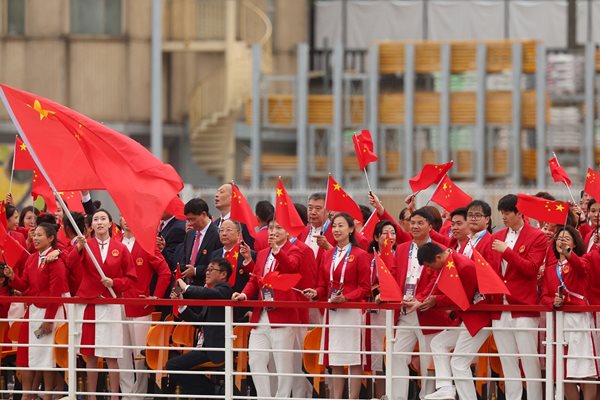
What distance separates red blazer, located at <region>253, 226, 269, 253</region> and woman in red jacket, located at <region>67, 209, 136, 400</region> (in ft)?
4.44

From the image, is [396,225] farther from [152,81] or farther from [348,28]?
[348,28]

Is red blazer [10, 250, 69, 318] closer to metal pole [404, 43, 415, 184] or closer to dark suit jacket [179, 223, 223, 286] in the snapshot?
dark suit jacket [179, 223, 223, 286]

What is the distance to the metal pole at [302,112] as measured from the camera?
117ft

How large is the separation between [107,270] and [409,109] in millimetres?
19686

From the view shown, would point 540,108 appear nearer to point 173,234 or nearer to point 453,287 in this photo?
point 173,234

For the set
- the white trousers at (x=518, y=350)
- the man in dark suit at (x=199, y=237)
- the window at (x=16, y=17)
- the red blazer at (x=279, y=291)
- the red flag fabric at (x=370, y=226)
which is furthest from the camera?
the window at (x=16, y=17)

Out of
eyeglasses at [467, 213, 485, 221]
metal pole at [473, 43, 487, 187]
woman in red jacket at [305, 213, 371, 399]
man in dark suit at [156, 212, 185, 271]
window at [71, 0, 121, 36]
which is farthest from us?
window at [71, 0, 121, 36]

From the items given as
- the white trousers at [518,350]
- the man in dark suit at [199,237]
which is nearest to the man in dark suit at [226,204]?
the man in dark suit at [199,237]

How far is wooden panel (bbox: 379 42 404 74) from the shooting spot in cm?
3603

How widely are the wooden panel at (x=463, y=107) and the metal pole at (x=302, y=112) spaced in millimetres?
2960

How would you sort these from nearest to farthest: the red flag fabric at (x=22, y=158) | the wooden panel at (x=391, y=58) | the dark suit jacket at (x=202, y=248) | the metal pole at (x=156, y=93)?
the dark suit jacket at (x=202, y=248), the red flag fabric at (x=22, y=158), the metal pole at (x=156, y=93), the wooden panel at (x=391, y=58)

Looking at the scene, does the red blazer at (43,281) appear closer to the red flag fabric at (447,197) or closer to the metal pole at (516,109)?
the red flag fabric at (447,197)

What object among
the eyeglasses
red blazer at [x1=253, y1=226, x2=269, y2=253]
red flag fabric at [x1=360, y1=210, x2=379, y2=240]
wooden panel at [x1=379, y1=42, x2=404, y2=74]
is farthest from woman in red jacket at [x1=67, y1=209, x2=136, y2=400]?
wooden panel at [x1=379, y1=42, x2=404, y2=74]

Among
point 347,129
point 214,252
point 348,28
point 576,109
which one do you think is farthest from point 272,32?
point 214,252
